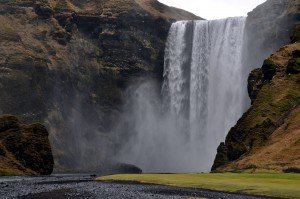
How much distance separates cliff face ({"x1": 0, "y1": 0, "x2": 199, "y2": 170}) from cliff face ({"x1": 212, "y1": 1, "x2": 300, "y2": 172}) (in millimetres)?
59663

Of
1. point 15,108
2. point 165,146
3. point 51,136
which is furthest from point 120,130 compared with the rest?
point 15,108

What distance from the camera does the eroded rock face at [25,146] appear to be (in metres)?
91.1

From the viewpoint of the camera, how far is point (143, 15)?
6033 inches

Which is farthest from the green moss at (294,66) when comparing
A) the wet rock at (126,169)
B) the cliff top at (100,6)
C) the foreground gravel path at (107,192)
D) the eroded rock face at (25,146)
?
the cliff top at (100,6)

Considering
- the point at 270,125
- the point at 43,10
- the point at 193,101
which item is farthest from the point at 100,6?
the point at 270,125

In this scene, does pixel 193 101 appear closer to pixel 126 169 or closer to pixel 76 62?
pixel 126 169

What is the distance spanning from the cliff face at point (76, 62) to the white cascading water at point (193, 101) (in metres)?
8.18

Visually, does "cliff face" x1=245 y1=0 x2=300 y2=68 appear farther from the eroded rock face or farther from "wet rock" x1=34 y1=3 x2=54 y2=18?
"wet rock" x1=34 y1=3 x2=54 y2=18

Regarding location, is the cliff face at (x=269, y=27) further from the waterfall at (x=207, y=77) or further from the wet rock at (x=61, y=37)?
the wet rock at (x=61, y=37)

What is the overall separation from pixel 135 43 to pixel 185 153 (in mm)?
42069

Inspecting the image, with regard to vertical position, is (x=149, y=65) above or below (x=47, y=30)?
below

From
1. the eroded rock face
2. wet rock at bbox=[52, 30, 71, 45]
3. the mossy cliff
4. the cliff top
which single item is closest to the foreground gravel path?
the mossy cliff

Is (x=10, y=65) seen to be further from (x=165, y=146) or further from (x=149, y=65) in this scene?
(x=165, y=146)

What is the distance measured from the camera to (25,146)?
93.8 meters
